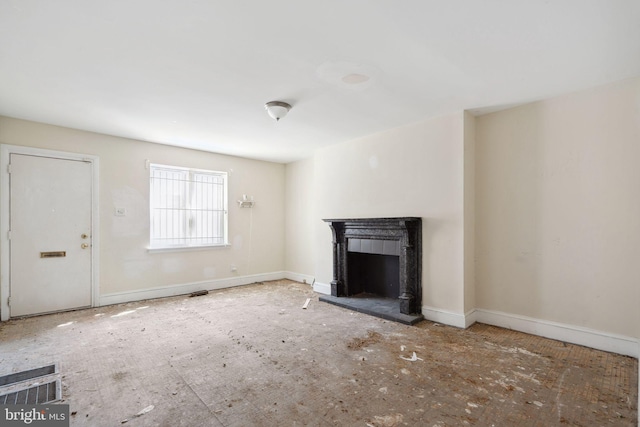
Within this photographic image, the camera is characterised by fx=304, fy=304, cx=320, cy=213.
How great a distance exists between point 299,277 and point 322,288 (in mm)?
1078

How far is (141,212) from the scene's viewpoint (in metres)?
4.79

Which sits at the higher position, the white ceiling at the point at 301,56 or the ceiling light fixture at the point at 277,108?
the white ceiling at the point at 301,56

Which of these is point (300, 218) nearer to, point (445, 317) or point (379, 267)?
point (379, 267)

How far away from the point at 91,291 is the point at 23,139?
217 centimetres

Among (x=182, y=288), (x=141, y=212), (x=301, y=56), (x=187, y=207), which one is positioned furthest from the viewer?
(x=187, y=207)

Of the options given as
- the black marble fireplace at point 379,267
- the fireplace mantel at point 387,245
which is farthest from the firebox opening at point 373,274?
the fireplace mantel at point 387,245

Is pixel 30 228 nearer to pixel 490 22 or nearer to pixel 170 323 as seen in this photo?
pixel 170 323

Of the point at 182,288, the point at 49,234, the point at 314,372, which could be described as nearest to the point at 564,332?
the point at 314,372

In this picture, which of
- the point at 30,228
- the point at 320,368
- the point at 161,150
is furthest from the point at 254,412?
the point at 161,150

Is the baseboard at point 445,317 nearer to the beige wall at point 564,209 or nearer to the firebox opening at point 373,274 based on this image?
the beige wall at point 564,209

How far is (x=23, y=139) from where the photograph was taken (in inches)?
153

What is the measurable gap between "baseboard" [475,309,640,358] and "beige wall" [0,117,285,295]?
4.21 meters

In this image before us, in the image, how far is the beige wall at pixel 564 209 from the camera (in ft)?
9.24

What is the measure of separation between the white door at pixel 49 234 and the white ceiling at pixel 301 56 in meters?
0.73
